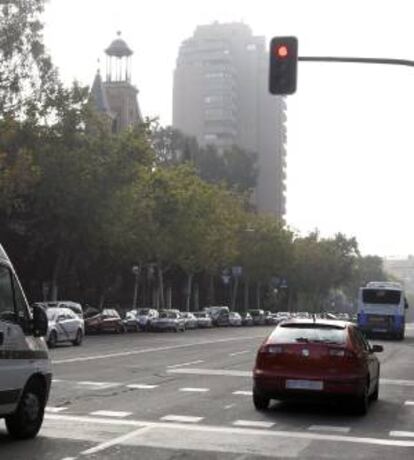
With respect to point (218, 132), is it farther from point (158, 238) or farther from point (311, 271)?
point (158, 238)

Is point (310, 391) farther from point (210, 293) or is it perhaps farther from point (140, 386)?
point (210, 293)

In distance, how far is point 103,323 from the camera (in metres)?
48.4

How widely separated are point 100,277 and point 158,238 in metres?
8.34

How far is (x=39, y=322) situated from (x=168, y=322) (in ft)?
149

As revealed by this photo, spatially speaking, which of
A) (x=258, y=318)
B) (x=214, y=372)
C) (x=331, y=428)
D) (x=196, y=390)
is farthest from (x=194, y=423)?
(x=258, y=318)

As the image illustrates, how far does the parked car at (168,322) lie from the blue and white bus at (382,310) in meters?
11.8

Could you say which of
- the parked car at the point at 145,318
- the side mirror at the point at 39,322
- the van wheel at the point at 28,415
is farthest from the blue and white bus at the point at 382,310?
the side mirror at the point at 39,322

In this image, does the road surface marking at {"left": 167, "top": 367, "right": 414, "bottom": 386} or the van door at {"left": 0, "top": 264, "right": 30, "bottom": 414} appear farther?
the road surface marking at {"left": 167, "top": 367, "right": 414, "bottom": 386}

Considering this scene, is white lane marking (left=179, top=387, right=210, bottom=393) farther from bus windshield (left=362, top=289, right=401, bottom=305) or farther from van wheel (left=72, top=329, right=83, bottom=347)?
bus windshield (left=362, top=289, right=401, bottom=305)

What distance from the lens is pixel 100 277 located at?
62781 mm

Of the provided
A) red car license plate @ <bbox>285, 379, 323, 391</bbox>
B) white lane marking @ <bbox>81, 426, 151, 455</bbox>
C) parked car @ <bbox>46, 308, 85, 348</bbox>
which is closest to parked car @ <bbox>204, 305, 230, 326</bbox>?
parked car @ <bbox>46, 308, 85, 348</bbox>

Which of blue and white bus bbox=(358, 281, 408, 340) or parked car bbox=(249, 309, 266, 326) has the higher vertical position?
blue and white bus bbox=(358, 281, 408, 340)

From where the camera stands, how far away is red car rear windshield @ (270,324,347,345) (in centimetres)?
1428

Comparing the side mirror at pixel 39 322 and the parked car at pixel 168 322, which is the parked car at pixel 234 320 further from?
the side mirror at pixel 39 322
